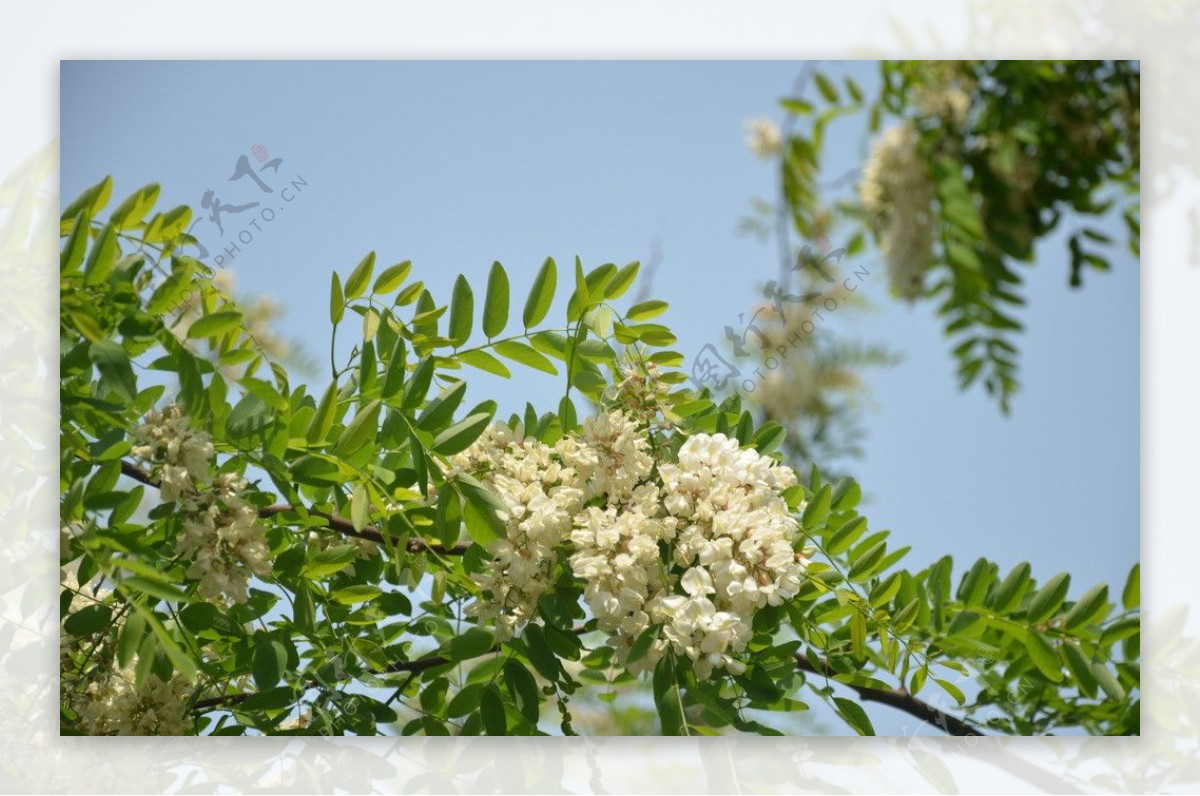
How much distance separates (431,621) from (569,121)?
62cm

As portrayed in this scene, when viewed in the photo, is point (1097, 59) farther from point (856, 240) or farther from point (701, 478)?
point (701, 478)

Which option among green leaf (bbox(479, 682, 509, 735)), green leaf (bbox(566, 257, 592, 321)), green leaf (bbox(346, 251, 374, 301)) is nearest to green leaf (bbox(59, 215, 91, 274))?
green leaf (bbox(346, 251, 374, 301))

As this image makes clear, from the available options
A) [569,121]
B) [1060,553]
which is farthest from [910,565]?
[569,121]

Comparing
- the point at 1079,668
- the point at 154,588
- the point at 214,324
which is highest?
the point at 214,324

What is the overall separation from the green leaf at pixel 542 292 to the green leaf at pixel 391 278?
141 mm

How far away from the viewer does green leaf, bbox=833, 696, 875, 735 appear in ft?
4.37

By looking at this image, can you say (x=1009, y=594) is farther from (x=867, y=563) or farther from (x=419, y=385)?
(x=419, y=385)

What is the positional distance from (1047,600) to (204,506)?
866 millimetres

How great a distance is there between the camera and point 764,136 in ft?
4.94

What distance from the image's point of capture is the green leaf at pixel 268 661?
1286mm

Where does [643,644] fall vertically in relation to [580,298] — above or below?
below

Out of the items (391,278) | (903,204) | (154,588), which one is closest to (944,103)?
(903,204)

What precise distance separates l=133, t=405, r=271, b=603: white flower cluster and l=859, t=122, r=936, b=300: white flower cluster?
82 cm

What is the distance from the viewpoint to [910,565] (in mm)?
1447
